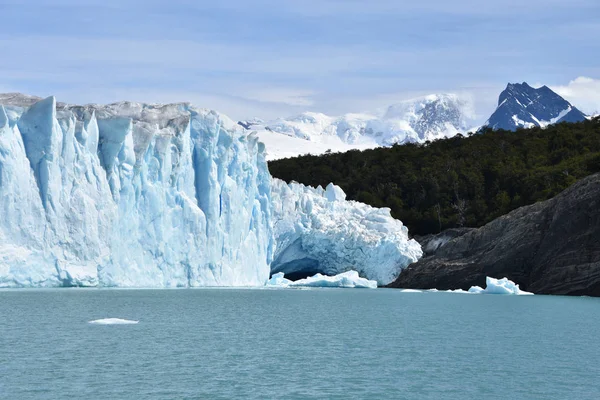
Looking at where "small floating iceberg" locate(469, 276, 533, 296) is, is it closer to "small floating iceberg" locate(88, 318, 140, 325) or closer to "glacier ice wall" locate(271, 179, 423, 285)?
"glacier ice wall" locate(271, 179, 423, 285)

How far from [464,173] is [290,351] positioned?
47.4 metres

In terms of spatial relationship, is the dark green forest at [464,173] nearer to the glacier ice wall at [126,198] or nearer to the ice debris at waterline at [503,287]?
the ice debris at waterline at [503,287]

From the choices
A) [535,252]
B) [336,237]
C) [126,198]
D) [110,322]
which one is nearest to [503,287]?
[535,252]

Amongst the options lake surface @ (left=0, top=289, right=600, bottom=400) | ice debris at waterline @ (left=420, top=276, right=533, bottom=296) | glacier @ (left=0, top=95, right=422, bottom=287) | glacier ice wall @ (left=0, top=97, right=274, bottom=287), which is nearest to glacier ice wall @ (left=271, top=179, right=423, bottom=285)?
glacier @ (left=0, top=95, right=422, bottom=287)

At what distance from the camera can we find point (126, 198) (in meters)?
38.1

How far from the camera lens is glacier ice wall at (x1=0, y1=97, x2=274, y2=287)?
34.1 meters

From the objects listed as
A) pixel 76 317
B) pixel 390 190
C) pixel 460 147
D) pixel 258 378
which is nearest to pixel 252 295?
pixel 76 317

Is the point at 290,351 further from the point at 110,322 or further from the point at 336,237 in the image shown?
the point at 336,237

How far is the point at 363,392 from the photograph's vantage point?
1496cm

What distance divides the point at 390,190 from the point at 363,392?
2084 inches

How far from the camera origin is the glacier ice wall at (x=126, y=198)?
3412 cm

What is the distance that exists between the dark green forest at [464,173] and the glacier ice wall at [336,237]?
30.1ft

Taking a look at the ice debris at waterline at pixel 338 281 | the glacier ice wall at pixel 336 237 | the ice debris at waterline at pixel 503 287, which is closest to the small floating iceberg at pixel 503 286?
the ice debris at waterline at pixel 503 287

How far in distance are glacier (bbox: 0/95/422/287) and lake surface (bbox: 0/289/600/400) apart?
3123mm
